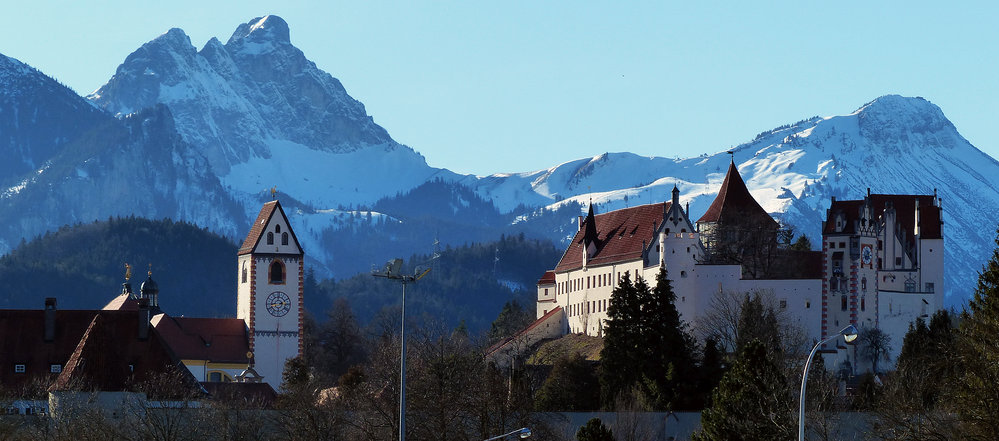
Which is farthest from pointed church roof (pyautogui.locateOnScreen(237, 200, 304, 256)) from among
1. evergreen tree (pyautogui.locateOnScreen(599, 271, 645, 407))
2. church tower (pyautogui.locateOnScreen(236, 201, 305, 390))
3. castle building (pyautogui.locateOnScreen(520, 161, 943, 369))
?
evergreen tree (pyautogui.locateOnScreen(599, 271, 645, 407))

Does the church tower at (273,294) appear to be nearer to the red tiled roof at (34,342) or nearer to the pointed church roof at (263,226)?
the pointed church roof at (263,226)

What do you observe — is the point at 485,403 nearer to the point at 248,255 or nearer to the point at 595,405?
the point at 595,405

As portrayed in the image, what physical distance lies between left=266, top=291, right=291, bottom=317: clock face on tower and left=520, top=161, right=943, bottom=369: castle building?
22297 millimetres

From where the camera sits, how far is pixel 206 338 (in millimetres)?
168500

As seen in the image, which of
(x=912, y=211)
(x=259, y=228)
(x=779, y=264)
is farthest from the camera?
(x=912, y=211)

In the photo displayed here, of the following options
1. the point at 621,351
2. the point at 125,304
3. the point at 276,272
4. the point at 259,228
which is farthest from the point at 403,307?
the point at 259,228

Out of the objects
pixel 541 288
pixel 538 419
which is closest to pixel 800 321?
pixel 541 288

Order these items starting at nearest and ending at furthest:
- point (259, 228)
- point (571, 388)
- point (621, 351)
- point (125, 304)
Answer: point (621, 351), point (571, 388), point (125, 304), point (259, 228)

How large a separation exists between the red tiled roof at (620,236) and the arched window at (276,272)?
94.4 feet

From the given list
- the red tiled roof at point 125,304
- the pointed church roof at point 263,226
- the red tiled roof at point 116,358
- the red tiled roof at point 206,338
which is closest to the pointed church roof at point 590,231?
the pointed church roof at point 263,226

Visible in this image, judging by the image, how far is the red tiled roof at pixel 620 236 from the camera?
170125 millimetres

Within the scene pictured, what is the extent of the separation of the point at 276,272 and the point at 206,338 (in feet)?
29.2

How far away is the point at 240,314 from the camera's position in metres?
176

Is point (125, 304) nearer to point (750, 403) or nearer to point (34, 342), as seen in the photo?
point (34, 342)
